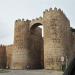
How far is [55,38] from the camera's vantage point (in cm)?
3170

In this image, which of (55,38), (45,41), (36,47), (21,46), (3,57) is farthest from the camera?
(3,57)

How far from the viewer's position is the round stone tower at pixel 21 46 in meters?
36.1

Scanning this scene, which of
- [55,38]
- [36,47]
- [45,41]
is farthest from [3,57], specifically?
[55,38]

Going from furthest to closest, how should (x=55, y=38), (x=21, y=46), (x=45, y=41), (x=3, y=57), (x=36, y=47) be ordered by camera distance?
(x=3, y=57) < (x=36, y=47) < (x=21, y=46) < (x=45, y=41) < (x=55, y=38)

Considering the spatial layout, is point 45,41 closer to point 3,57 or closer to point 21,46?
point 21,46

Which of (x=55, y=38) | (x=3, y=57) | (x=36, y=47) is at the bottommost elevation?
(x=3, y=57)

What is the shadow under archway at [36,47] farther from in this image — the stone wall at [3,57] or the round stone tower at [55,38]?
the stone wall at [3,57]

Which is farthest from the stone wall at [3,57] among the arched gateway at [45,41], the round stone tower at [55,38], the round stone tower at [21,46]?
the round stone tower at [55,38]

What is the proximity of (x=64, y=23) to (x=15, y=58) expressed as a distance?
347 inches

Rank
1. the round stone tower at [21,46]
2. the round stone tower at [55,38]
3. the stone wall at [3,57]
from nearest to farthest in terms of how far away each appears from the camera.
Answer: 1. the round stone tower at [55,38]
2. the round stone tower at [21,46]
3. the stone wall at [3,57]

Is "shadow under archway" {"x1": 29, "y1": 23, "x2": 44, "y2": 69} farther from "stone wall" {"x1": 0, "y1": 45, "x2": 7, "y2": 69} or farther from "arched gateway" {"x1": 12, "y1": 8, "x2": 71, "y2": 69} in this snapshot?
"stone wall" {"x1": 0, "y1": 45, "x2": 7, "y2": 69}

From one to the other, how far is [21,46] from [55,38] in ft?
20.7

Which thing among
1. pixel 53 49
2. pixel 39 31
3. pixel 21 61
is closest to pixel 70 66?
pixel 53 49

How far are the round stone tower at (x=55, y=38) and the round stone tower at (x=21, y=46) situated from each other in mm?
4419
